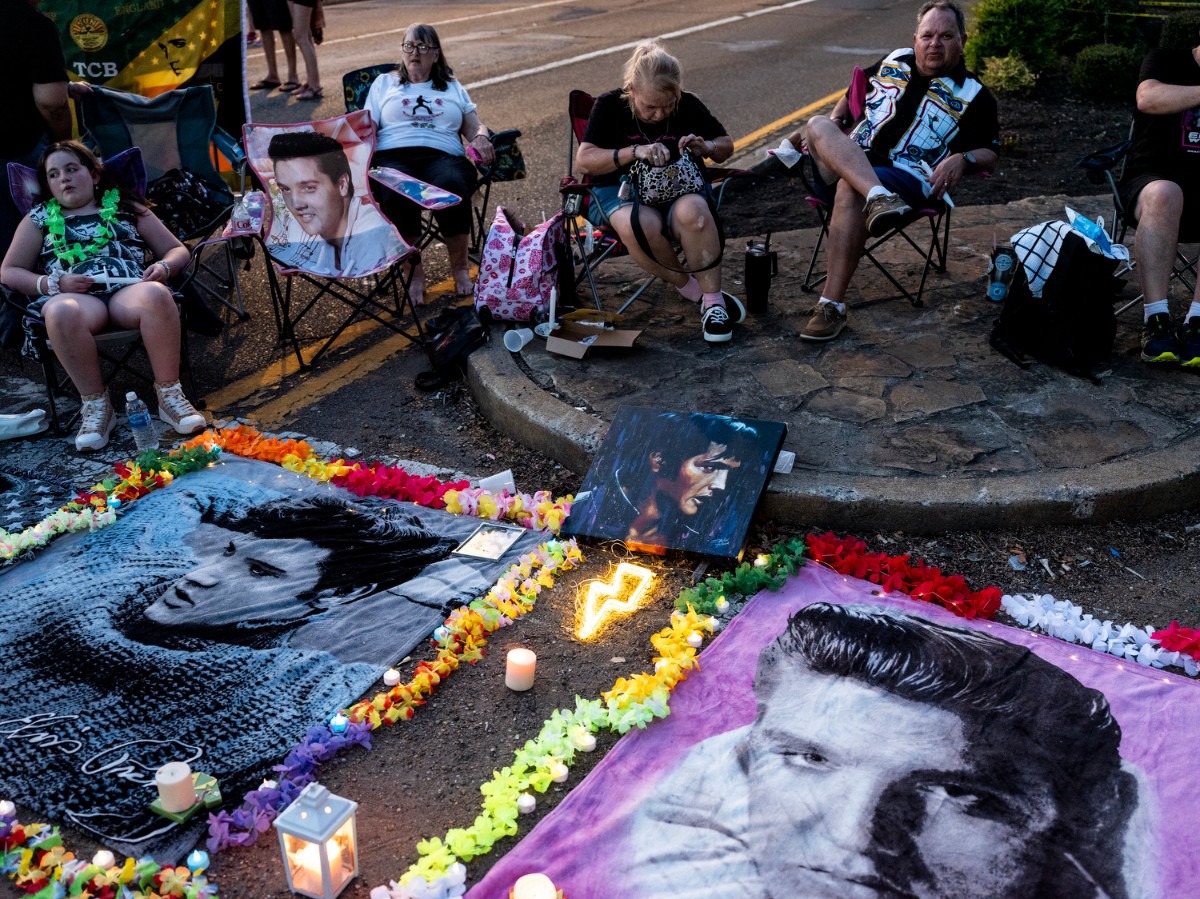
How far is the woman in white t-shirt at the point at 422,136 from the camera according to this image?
18.1 feet

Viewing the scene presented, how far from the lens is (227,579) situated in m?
3.55

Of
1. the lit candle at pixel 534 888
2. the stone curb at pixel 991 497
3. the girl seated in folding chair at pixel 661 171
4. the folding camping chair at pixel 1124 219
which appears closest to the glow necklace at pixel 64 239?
the girl seated in folding chair at pixel 661 171

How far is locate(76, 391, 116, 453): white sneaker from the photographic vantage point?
4359 mm

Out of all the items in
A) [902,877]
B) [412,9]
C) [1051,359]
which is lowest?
[902,877]

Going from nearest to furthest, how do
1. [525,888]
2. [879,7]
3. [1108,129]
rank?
[525,888] → [1108,129] → [879,7]

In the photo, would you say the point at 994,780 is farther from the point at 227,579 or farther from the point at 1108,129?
the point at 1108,129

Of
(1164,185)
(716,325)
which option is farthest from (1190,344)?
(716,325)

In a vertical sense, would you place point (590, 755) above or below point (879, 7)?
below

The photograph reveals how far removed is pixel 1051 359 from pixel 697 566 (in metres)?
1.91

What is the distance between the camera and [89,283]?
173 inches

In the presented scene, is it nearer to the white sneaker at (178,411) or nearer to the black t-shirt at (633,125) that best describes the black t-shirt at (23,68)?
the white sneaker at (178,411)

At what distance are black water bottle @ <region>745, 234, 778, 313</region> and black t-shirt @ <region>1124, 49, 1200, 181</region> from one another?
164 cm

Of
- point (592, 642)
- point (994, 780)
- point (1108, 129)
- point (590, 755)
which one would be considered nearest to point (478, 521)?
point (592, 642)

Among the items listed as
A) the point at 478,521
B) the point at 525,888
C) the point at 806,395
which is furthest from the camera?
the point at 806,395
